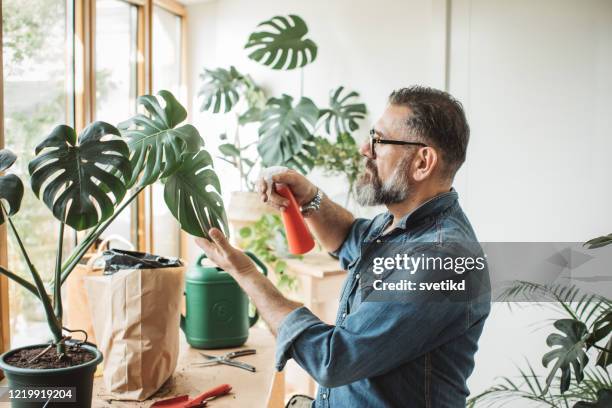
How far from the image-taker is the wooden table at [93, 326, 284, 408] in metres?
1.43

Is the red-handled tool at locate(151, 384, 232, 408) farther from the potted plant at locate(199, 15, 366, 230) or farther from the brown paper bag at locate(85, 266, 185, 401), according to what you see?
the potted plant at locate(199, 15, 366, 230)

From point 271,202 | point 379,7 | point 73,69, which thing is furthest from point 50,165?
point 379,7

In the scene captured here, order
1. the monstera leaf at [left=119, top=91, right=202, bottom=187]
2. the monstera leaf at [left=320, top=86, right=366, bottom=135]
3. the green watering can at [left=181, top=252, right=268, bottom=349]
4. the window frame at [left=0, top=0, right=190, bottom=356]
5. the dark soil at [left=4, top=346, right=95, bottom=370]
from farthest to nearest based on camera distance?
the monstera leaf at [left=320, top=86, right=366, bottom=135], the window frame at [left=0, top=0, right=190, bottom=356], the green watering can at [left=181, top=252, right=268, bottom=349], the monstera leaf at [left=119, top=91, right=202, bottom=187], the dark soil at [left=4, top=346, right=95, bottom=370]

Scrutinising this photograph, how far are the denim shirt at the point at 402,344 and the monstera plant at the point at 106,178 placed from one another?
44cm

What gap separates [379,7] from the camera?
3.07 meters

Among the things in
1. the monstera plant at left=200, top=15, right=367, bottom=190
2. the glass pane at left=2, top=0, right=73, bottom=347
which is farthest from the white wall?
the glass pane at left=2, top=0, right=73, bottom=347

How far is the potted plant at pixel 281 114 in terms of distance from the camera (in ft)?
9.38

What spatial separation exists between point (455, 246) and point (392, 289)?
0.61 ft

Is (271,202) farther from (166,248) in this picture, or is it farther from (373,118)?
(166,248)

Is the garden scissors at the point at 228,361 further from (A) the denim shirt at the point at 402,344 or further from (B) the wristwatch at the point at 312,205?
(B) the wristwatch at the point at 312,205

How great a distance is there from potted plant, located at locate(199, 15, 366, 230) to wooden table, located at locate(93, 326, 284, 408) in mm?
1266

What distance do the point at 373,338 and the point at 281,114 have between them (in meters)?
1.92

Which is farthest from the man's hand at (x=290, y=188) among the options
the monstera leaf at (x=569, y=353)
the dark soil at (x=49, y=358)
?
the monstera leaf at (x=569, y=353)

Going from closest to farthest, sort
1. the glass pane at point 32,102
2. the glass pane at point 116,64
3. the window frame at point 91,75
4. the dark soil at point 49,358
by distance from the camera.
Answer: the dark soil at point 49,358 < the window frame at point 91,75 < the glass pane at point 32,102 < the glass pane at point 116,64
